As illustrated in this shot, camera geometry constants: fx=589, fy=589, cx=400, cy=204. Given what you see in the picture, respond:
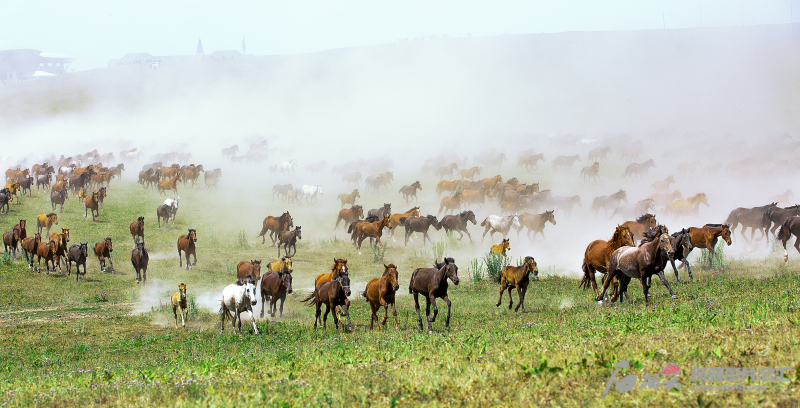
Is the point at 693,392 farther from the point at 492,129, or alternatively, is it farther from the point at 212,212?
the point at 492,129

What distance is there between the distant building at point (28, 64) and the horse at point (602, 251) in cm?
18674

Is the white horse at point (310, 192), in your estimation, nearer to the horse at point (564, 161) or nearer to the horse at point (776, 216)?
the horse at point (564, 161)

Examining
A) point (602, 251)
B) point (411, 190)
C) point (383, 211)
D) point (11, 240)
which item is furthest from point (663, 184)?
point (11, 240)

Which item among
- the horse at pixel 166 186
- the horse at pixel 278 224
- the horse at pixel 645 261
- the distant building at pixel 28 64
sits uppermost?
the distant building at pixel 28 64

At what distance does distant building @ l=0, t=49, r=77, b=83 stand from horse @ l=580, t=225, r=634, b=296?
18674cm

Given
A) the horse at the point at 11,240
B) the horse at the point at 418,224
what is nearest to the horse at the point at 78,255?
the horse at the point at 11,240

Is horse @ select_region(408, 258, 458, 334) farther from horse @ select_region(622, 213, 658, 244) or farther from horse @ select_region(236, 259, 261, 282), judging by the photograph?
horse @ select_region(622, 213, 658, 244)

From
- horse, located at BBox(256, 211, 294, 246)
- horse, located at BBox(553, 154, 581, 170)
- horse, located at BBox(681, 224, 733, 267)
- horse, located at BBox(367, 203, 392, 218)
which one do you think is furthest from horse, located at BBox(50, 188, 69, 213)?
horse, located at BBox(553, 154, 581, 170)

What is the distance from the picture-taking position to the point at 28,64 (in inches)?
7244

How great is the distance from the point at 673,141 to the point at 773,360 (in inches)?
2598

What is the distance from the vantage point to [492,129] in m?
94.2

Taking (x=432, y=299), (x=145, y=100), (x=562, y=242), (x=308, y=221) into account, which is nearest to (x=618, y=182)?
(x=562, y=242)

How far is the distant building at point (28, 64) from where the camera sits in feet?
577

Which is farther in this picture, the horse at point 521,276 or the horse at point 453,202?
the horse at point 453,202
